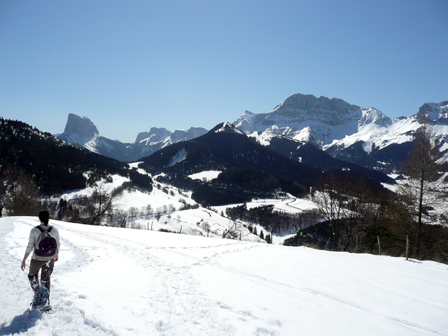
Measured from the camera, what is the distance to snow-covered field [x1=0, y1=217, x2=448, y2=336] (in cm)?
577

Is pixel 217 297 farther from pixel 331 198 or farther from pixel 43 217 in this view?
pixel 331 198

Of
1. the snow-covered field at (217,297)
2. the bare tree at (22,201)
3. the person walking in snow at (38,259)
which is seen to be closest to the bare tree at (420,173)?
the snow-covered field at (217,297)

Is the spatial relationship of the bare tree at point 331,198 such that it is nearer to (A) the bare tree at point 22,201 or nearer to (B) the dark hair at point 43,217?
(B) the dark hair at point 43,217

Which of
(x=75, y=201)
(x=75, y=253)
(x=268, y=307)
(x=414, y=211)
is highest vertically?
(x=414, y=211)

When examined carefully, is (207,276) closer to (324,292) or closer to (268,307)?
(268,307)

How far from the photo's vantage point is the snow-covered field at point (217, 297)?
577cm

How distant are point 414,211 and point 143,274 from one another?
22931 millimetres

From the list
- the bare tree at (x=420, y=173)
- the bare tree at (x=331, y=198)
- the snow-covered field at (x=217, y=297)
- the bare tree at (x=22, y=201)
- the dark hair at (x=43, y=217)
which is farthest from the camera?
the bare tree at (x=22, y=201)

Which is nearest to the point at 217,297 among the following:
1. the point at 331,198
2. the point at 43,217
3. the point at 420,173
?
the point at 43,217

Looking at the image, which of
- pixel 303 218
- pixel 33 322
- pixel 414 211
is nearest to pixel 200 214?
pixel 303 218

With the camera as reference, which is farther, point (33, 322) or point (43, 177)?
point (43, 177)

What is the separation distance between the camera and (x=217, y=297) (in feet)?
25.0

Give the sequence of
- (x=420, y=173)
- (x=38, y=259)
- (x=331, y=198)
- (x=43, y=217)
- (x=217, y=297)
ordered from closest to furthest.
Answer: (x=38, y=259) → (x=43, y=217) → (x=217, y=297) → (x=420, y=173) → (x=331, y=198)

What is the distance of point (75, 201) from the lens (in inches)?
6526
